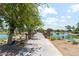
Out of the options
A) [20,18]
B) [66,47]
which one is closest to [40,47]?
[66,47]

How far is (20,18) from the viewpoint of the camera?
2709 mm

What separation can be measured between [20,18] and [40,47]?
39cm

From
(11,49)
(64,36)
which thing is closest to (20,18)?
(11,49)

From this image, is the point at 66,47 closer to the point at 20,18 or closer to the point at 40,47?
the point at 40,47

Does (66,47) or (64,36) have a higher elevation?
(64,36)

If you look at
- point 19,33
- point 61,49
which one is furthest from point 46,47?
point 19,33

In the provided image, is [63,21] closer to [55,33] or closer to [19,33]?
[55,33]

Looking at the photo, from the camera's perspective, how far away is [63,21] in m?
2.65

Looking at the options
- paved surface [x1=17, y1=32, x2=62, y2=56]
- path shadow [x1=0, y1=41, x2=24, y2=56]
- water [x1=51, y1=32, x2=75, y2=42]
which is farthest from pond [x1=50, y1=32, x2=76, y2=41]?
path shadow [x1=0, y1=41, x2=24, y2=56]

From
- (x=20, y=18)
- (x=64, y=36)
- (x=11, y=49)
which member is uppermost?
(x=20, y=18)

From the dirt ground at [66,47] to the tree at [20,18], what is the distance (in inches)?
11.9

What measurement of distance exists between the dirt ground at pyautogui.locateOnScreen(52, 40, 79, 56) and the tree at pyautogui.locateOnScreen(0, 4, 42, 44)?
303mm

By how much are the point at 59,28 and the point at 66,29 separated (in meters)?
0.08

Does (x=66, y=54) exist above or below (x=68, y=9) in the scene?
below
